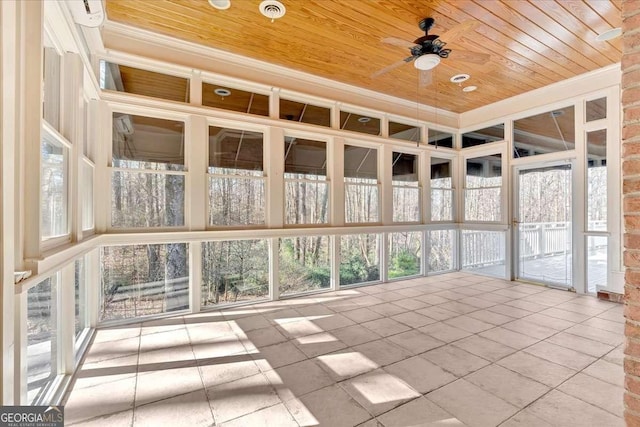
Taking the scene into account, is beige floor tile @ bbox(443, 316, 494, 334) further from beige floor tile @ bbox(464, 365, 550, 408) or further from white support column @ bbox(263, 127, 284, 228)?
white support column @ bbox(263, 127, 284, 228)

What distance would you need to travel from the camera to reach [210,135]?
396cm

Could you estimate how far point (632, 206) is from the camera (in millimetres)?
1250

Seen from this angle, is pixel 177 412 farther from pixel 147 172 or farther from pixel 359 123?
pixel 359 123

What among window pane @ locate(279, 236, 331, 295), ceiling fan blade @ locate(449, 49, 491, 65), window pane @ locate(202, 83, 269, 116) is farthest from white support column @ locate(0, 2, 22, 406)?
ceiling fan blade @ locate(449, 49, 491, 65)

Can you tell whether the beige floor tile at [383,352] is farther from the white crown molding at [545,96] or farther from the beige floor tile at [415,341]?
the white crown molding at [545,96]

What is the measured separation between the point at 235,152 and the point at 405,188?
130 inches

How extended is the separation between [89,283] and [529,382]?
4.19 m

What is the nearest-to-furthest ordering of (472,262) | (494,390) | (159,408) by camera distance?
→ (159,408) < (494,390) < (472,262)

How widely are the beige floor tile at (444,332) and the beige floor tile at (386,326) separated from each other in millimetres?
218

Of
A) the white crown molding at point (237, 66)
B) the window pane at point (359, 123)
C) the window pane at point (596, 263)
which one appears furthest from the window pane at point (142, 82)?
the window pane at point (596, 263)

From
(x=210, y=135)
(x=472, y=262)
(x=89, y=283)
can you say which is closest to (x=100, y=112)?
(x=210, y=135)

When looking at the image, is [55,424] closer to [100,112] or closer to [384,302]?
[100,112]

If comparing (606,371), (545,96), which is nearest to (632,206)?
(606,371)

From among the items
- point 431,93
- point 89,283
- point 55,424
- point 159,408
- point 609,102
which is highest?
point 431,93
